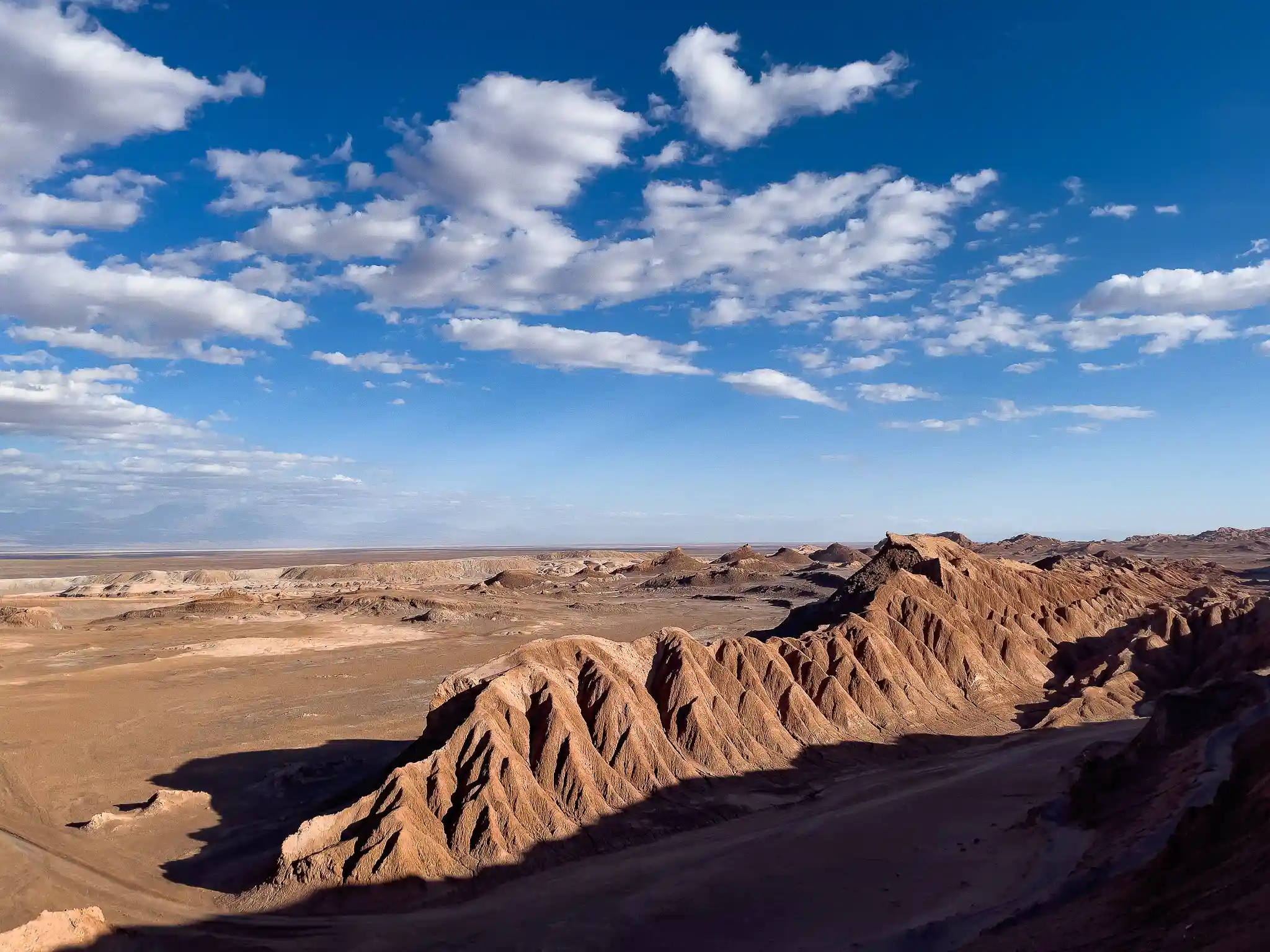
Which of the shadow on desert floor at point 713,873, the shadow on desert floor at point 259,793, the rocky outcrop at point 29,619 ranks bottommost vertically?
the shadow on desert floor at point 259,793

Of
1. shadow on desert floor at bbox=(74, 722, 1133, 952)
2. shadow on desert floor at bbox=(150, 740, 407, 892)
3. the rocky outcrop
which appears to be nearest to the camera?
shadow on desert floor at bbox=(74, 722, 1133, 952)

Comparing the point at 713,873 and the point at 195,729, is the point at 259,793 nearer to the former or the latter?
the point at 195,729

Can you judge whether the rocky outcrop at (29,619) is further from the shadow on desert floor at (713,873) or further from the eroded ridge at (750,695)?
the eroded ridge at (750,695)

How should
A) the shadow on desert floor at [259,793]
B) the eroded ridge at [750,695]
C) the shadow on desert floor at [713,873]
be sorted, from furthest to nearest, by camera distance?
the shadow on desert floor at [259,793]
the eroded ridge at [750,695]
the shadow on desert floor at [713,873]

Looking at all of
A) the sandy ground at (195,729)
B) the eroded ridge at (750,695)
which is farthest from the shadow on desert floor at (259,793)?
the eroded ridge at (750,695)

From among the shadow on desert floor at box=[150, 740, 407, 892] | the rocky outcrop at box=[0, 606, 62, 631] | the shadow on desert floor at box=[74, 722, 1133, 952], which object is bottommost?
the shadow on desert floor at box=[150, 740, 407, 892]

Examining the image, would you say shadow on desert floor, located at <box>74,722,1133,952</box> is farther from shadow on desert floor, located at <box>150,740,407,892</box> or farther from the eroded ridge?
the eroded ridge

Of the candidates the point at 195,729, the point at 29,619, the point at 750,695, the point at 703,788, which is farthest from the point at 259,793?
the point at 29,619

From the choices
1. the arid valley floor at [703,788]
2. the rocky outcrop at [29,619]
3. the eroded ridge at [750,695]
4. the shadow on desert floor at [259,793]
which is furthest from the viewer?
the rocky outcrop at [29,619]

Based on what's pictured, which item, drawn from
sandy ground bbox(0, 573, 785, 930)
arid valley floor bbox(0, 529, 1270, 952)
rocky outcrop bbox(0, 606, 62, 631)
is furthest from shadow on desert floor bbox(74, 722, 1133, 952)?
rocky outcrop bbox(0, 606, 62, 631)
